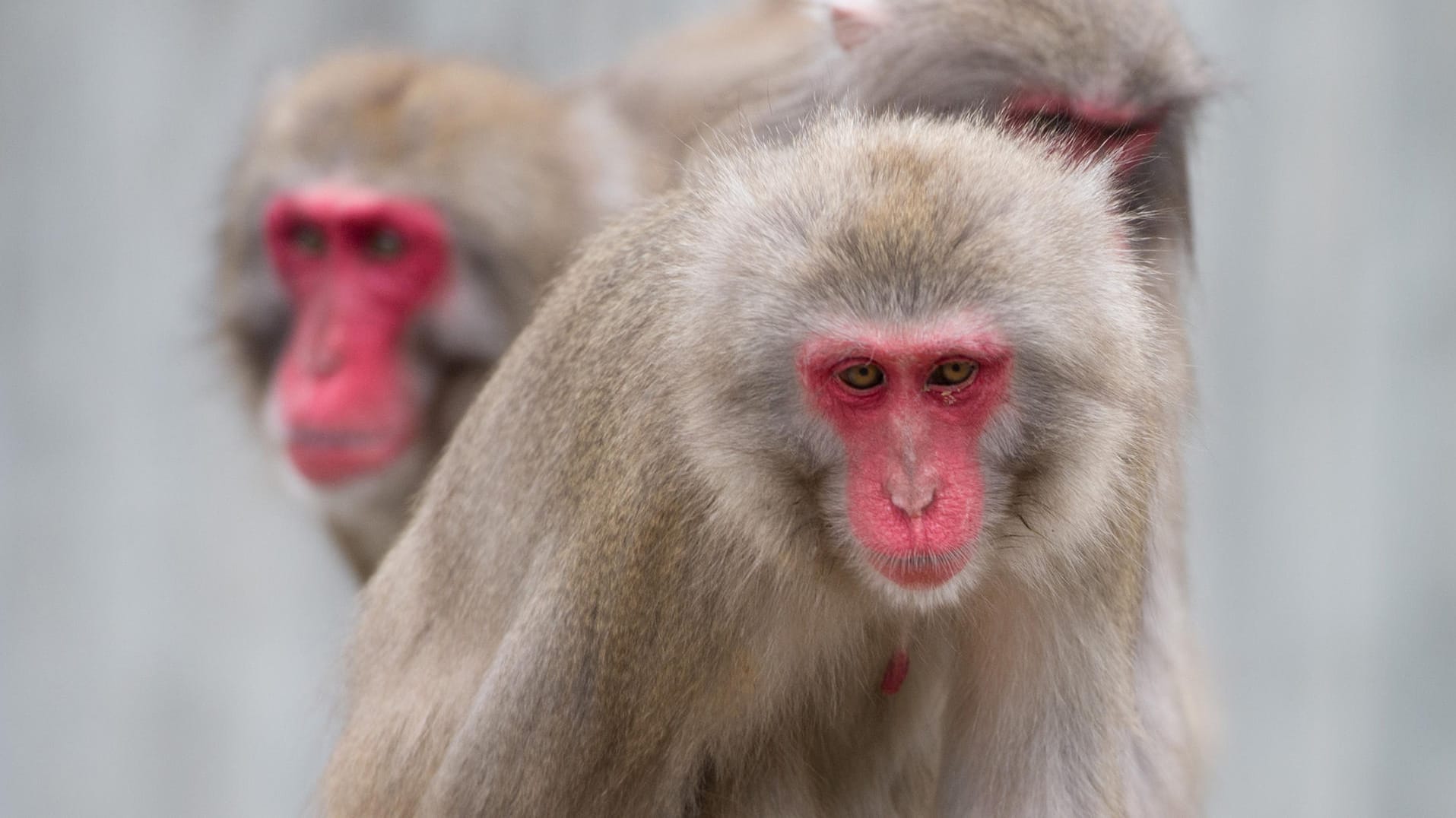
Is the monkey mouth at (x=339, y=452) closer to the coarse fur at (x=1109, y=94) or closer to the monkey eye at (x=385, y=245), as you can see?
the monkey eye at (x=385, y=245)

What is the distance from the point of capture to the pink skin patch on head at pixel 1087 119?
13.1 ft

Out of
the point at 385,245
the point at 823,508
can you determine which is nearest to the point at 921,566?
the point at 823,508

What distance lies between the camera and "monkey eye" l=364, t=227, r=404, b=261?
580cm

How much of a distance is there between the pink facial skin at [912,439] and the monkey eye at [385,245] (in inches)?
117

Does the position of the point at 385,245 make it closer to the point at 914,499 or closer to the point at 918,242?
the point at 918,242

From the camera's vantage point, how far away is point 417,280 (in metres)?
5.79

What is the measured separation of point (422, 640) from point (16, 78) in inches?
178

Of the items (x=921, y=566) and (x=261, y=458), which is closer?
(x=921, y=566)

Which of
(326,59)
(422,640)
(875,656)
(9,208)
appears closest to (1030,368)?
(875,656)

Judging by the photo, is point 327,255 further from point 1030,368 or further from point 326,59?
point 1030,368

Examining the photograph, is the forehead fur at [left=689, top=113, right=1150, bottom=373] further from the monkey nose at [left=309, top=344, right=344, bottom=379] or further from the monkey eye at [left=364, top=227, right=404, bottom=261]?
the monkey eye at [left=364, top=227, right=404, bottom=261]

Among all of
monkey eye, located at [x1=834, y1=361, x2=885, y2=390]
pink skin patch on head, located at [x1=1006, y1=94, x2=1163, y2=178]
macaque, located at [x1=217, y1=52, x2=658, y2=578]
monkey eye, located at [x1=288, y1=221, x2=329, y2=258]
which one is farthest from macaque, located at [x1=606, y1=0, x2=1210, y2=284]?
monkey eye, located at [x1=288, y1=221, x2=329, y2=258]

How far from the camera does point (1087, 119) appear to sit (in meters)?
4.02

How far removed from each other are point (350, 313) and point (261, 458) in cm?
72
